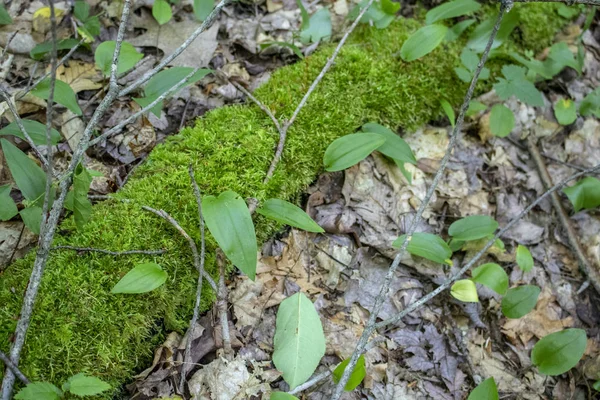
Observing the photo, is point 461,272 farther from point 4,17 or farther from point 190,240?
point 4,17

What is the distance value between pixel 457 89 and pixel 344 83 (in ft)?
3.28

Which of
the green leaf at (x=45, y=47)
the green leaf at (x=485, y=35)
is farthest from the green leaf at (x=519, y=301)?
the green leaf at (x=45, y=47)

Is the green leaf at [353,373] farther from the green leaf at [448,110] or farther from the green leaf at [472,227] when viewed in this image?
the green leaf at [448,110]

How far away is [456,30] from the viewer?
144 inches

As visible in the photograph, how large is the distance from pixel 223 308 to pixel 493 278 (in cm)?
161

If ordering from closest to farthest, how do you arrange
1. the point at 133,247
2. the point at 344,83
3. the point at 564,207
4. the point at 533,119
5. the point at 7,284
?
1. the point at 7,284
2. the point at 133,247
3. the point at 344,83
4. the point at 564,207
5. the point at 533,119

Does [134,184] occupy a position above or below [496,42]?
below

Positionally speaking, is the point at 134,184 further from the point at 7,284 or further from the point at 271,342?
the point at 271,342

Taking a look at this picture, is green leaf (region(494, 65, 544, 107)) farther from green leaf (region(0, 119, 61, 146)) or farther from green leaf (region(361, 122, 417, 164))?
green leaf (region(0, 119, 61, 146))

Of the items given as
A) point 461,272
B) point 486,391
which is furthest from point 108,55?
point 486,391

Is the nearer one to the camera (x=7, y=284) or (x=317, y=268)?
(x=7, y=284)

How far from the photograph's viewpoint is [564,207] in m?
3.43

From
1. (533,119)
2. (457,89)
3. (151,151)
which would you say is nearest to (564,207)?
(533,119)

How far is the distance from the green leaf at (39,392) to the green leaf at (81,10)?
8.41ft
